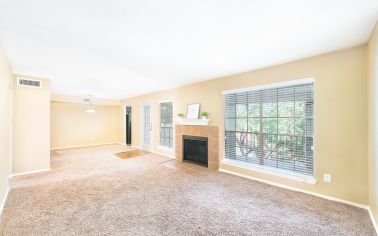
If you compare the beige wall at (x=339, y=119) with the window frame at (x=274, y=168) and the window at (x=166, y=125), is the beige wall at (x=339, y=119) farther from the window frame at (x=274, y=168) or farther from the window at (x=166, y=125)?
the window at (x=166, y=125)

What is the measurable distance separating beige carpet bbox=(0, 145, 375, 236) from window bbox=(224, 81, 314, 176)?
560 millimetres

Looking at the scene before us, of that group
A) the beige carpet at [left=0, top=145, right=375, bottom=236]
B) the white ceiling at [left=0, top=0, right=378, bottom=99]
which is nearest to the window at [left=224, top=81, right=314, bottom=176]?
the beige carpet at [left=0, top=145, right=375, bottom=236]

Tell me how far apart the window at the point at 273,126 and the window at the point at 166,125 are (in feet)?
7.82

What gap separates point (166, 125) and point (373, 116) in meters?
5.07

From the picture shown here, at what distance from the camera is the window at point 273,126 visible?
295 cm

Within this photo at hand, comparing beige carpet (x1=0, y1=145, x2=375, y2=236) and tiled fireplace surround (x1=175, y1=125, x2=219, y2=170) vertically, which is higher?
tiled fireplace surround (x1=175, y1=125, x2=219, y2=170)

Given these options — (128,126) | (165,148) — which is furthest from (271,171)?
(128,126)

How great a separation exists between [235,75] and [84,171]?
4403 millimetres

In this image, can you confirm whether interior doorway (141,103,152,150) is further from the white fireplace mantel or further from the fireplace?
the fireplace

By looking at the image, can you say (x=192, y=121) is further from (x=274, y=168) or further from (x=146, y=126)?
(x=146, y=126)

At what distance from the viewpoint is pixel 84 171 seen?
409cm

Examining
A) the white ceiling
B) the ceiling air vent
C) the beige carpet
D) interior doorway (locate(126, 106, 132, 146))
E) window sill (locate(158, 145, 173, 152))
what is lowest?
the beige carpet

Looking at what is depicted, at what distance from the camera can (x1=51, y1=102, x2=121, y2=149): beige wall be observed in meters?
6.99

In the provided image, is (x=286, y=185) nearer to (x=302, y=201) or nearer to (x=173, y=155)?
(x=302, y=201)
